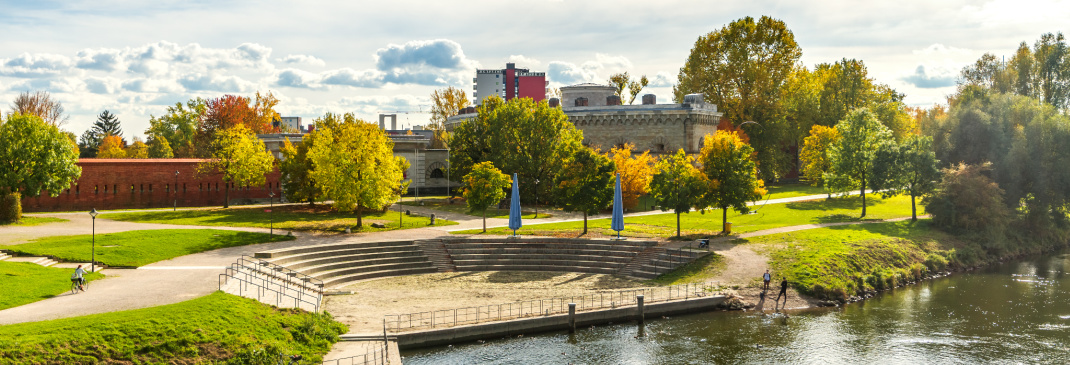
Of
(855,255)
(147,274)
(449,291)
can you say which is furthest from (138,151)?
(855,255)

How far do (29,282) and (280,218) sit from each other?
22711 millimetres

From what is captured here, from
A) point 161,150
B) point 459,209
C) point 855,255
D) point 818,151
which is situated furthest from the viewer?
point 161,150

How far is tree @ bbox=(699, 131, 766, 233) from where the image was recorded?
44000 mm

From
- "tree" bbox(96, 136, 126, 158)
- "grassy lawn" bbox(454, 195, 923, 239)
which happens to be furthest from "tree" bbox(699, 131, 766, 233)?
"tree" bbox(96, 136, 126, 158)

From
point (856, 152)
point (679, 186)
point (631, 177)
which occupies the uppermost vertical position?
point (856, 152)

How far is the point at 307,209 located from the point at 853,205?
4278 cm

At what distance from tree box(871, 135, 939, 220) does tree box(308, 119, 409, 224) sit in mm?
35214

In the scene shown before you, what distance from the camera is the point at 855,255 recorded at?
41.3m

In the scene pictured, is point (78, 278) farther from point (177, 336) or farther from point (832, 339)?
point (832, 339)

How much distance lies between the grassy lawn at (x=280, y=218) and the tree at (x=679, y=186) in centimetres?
1457

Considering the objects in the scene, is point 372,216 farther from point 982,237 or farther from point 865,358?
point 982,237

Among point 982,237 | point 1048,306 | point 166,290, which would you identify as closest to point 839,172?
point 982,237

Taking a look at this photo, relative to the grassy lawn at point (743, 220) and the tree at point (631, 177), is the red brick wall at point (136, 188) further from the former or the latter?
the tree at point (631, 177)

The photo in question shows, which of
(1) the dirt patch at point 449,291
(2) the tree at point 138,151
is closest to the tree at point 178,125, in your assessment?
(2) the tree at point 138,151
